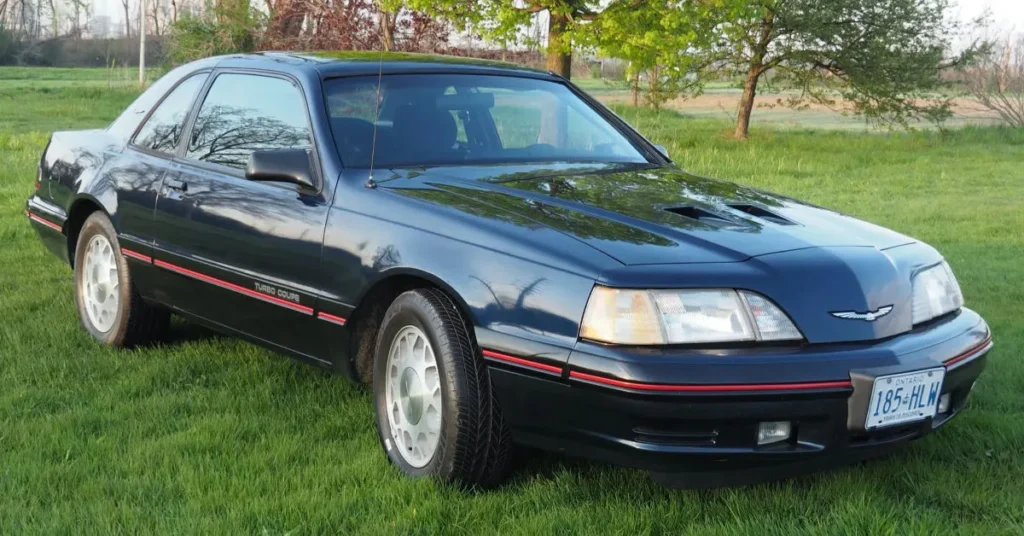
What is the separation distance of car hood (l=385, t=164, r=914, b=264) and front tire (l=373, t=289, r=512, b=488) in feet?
1.32

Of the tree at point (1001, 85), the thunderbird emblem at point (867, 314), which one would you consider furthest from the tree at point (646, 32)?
the thunderbird emblem at point (867, 314)

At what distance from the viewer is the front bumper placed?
2979mm

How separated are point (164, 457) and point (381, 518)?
0.95 meters

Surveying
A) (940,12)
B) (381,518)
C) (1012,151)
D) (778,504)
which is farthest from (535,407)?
(940,12)

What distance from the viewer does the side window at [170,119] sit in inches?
200

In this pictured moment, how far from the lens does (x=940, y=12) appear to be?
23.5 metres

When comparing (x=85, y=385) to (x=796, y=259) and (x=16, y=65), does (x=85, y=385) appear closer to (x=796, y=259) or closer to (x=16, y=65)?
(x=796, y=259)

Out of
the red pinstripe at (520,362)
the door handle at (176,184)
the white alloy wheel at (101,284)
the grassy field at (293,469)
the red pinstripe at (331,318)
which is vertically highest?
the door handle at (176,184)

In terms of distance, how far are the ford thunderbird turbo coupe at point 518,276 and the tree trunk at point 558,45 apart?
12960 mm

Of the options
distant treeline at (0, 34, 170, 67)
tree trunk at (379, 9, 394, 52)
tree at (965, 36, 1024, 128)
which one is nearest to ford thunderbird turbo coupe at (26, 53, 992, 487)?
tree trunk at (379, 9, 394, 52)

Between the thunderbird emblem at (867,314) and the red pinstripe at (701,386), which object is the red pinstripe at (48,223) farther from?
the thunderbird emblem at (867,314)

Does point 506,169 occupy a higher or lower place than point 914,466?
higher

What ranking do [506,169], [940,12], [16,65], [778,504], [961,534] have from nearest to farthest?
[961,534] < [778,504] < [506,169] < [940,12] < [16,65]

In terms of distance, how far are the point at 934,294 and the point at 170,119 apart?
344 cm
